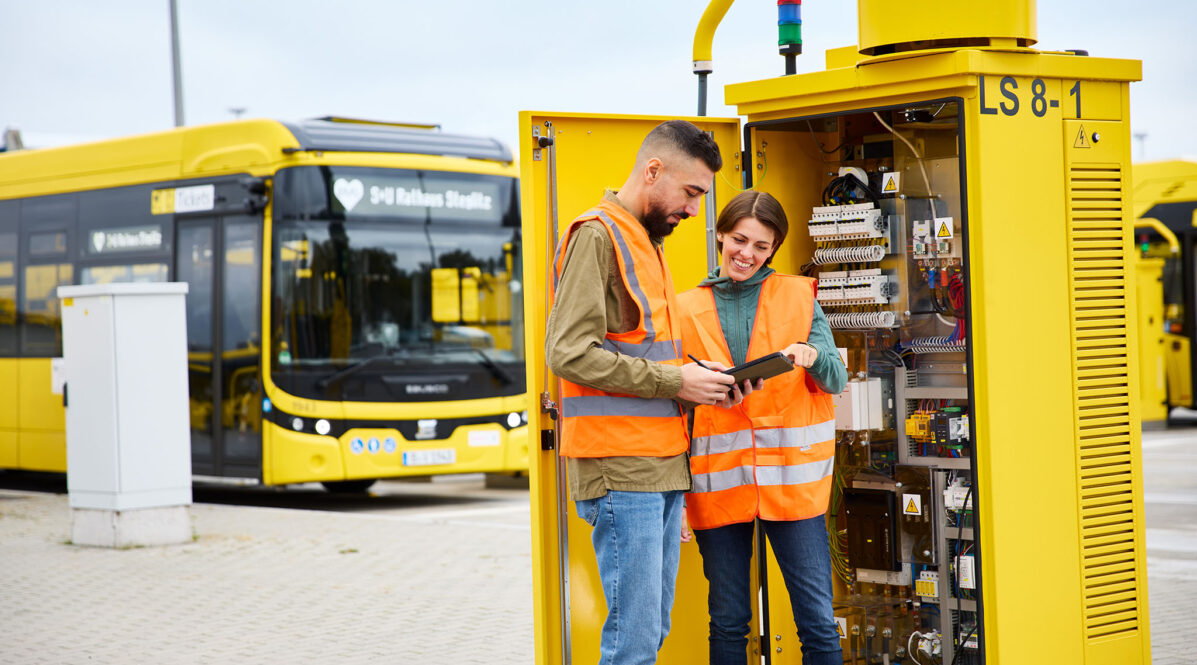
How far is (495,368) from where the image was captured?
1406 centimetres

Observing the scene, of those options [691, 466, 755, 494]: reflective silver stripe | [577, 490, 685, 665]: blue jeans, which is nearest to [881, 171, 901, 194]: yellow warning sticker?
[691, 466, 755, 494]: reflective silver stripe

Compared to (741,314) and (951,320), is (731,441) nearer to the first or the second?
(741,314)

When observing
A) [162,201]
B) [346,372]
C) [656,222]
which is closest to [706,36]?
[656,222]

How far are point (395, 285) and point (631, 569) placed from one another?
973 cm

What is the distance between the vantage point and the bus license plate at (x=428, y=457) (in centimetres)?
1354

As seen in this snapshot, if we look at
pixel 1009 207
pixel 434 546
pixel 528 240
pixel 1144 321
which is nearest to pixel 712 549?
pixel 528 240

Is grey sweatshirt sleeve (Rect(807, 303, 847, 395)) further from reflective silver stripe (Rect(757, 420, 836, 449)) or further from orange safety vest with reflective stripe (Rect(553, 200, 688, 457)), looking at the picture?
orange safety vest with reflective stripe (Rect(553, 200, 688, 457))

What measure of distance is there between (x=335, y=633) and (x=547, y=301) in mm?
3412

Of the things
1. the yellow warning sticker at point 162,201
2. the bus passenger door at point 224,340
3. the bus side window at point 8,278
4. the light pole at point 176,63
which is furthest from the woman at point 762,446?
the light pole at point 176,63

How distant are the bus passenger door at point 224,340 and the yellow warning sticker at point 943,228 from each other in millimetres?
8856

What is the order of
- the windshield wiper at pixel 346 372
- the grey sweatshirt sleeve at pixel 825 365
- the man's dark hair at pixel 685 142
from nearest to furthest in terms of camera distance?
the man's dark hair at pixel 685 142
the grey sweatshirt sleeve at pixel 825 365
the windshield wiper at pixel 346 372

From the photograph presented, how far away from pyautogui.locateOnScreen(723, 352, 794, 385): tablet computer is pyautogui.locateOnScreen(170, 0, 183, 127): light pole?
1642cm

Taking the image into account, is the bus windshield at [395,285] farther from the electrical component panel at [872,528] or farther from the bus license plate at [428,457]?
the electrical component panel at [872,528]

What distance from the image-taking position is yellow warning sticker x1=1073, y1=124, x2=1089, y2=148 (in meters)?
5.22
